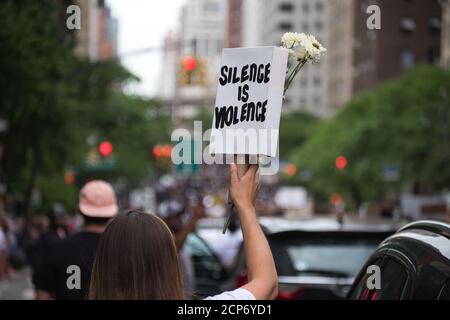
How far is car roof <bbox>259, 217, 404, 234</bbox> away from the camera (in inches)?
337

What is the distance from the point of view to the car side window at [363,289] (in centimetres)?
507

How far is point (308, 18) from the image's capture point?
515 feet

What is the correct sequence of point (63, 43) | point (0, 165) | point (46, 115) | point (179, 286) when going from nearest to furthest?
1. point (179, 286)
2. point (63, 43)
3. point (46, 115)
4. point (0, 165)

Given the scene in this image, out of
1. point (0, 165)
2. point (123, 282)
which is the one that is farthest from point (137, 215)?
point (0, 165)

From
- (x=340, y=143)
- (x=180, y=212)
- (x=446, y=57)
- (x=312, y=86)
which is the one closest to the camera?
(x=180, y=212)

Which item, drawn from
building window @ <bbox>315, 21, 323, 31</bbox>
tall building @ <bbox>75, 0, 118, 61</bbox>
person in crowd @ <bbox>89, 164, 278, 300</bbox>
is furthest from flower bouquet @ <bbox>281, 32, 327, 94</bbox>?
building window @ <bbox>315, 21, 323, 31</bbox>

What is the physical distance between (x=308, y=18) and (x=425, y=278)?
155m

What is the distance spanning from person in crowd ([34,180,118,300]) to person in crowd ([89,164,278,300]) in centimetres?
264

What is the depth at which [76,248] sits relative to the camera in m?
6.47

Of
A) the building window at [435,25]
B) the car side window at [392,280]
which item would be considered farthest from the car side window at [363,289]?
the building window at [435,25]

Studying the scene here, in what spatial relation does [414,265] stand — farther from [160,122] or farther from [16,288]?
[160,122]

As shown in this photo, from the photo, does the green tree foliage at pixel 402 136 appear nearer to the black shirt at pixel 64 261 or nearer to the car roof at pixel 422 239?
A: the black shirt at pixel 64 261

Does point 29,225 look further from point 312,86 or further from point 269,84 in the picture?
point 312,86

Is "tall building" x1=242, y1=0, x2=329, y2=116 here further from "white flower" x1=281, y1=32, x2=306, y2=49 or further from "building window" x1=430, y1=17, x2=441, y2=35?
"white flower" x1=281, y1=32, x2=306, y2=49
